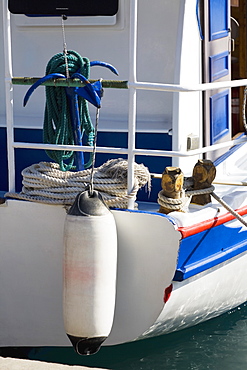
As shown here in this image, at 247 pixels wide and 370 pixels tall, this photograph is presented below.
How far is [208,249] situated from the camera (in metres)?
4.33

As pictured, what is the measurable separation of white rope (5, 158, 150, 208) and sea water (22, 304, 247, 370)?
114 cm

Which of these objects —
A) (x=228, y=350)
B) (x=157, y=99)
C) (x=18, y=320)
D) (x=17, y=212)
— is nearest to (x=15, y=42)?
(x=157, y=99)

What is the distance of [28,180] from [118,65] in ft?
4.26

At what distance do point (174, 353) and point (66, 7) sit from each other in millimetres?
2426

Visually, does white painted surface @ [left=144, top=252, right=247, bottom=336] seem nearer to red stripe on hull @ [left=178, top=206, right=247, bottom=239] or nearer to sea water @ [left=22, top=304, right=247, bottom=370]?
sea water @ [left=22, top=304, right=247, bottom=370]

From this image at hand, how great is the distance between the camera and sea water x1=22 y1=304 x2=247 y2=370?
15.5 ft

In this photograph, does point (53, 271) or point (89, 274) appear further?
point (53, 271)

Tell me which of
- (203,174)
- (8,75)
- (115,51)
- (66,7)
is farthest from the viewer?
(115,51)

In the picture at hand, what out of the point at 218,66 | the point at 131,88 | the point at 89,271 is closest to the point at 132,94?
the point at 131,88

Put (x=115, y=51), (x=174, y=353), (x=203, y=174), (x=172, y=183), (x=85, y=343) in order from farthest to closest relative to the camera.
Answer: (x=115, y=51) < (x=174, y=353) < (x=203, y=174) < (x=172, y=183) < (x=85, y=343)

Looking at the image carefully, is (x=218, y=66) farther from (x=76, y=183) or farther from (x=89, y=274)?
(x=89, y=274)

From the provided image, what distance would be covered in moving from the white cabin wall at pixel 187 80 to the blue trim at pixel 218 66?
0.62 ft

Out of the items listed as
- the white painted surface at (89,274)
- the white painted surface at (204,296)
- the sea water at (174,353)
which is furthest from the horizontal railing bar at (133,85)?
the sea water at (174,353)

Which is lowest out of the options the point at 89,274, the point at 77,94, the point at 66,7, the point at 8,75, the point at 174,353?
the point at 174,353
